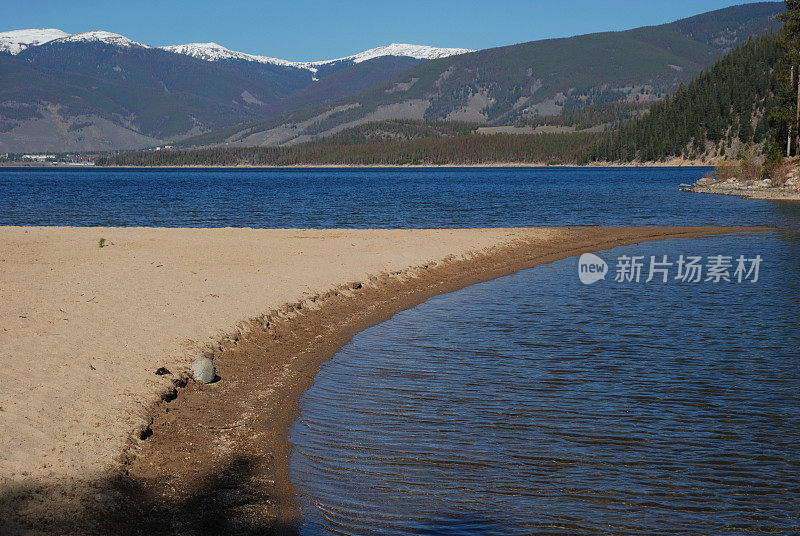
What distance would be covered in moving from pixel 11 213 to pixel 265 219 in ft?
78.1

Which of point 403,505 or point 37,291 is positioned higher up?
point 37,291

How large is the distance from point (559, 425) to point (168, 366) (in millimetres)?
7247

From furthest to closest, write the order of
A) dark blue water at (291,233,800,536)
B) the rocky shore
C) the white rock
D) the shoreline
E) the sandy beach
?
the rocky shore → the shoreline → the white rock → dark blue water at (291,233,800,536) → the sandy beach

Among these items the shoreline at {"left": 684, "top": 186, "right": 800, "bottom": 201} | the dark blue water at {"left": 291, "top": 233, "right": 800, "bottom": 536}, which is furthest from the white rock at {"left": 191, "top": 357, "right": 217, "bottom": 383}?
the shoreline at {"left": 684, "top": 186, "right": 800, "bottom": 201}

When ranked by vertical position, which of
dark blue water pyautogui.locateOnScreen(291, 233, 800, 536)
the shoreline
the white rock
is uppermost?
the shoreline

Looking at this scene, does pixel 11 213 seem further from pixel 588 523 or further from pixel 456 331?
pixel 588 523

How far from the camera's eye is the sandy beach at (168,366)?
8.83m

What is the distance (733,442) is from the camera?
1102cm

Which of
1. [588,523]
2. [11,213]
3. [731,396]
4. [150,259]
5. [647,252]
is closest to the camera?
[588,523]

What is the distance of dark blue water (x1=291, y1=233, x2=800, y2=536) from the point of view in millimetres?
8930

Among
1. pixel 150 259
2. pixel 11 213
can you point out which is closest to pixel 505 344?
pixel 150 259

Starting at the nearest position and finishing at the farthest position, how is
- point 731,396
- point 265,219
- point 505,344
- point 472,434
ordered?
1. point 472,434
2. point 731,396
3. point 505,344
4. point 265,219

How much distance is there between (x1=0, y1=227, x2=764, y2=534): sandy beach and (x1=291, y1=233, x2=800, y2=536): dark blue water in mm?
910

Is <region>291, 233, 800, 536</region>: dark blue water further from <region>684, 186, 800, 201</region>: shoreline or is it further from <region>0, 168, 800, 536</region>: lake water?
<region>684, 186, 800, 201</region>: shoreline
